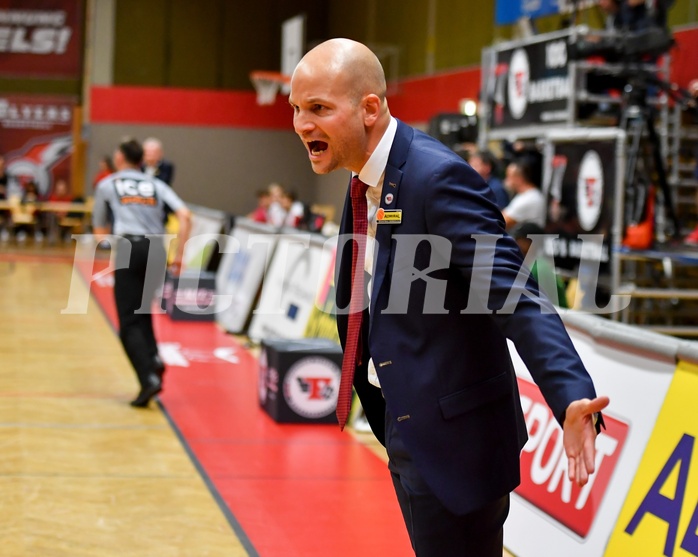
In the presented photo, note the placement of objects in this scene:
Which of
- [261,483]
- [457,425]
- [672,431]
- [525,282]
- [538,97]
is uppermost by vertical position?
[538,97]

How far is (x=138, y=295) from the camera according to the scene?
25.9 ft

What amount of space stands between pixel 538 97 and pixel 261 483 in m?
7.27

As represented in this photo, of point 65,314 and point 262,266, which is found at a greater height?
point 262,266

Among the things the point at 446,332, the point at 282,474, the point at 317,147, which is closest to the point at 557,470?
the point at 282,474

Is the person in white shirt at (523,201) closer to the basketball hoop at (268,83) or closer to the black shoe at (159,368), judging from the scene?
the black shoe at (159,368)

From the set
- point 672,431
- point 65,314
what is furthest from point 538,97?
point 672,431

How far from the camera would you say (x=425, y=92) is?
74.2 ft

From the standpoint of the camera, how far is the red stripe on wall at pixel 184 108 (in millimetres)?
27578

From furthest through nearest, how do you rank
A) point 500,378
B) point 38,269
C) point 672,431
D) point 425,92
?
point 425,92 → point 38,269 → point 672,431 → point 500,378

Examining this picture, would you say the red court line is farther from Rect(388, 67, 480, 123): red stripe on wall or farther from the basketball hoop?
the basketball hoop

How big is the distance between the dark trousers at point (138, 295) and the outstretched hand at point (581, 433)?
596 centimetres

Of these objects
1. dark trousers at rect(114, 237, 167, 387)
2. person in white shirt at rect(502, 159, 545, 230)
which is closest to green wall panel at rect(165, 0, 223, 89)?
person in white shirt at rect(502, 159, 545, 230)

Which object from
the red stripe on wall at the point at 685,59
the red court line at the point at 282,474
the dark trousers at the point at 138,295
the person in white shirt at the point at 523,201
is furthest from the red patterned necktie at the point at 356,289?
the red stripe on wall at the point at 685,59

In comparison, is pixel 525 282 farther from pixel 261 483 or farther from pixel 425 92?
pixel 425 92
